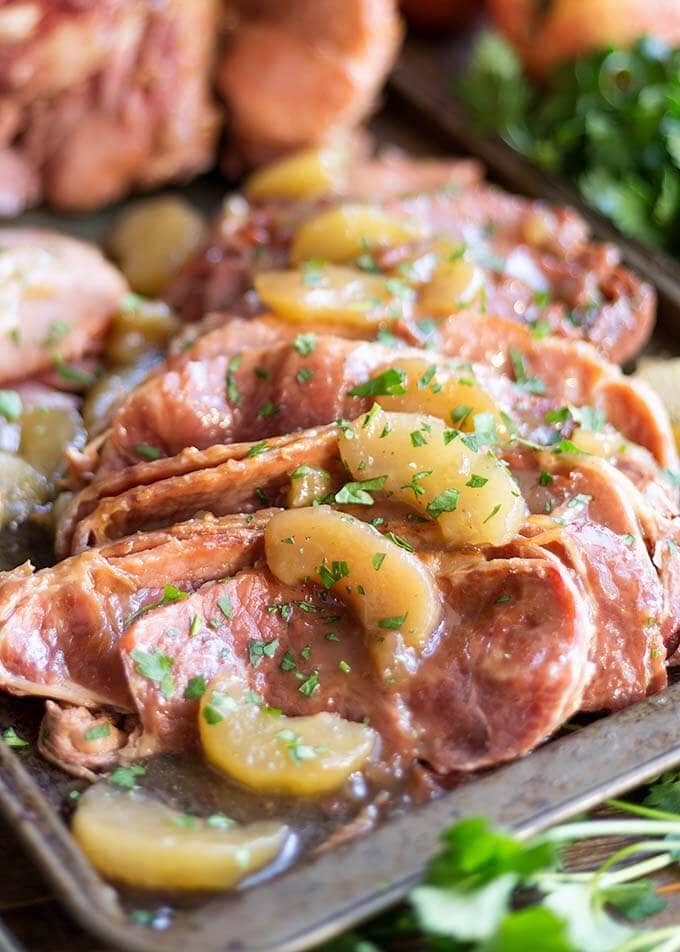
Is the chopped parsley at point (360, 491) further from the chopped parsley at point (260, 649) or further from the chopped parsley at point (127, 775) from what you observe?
the chopped parsley at point (127, 775)

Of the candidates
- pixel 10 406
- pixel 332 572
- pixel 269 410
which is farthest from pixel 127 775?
pixel 10 406

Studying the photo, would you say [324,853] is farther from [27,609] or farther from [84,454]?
[84,454]

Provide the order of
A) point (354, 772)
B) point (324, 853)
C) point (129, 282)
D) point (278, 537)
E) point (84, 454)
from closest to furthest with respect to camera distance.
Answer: point (324, 853)
point (354, 772)
point (278, 537)
point (84, 454)
point (129, 282)

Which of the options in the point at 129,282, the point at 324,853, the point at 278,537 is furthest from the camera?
the point at 129,282

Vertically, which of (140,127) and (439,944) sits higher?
(140,127)

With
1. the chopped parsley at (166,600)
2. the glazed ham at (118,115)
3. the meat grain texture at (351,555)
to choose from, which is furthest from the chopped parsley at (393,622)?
the glazed ham at (118,115)

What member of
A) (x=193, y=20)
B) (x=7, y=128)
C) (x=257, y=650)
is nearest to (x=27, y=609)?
(x=257, y=650)
